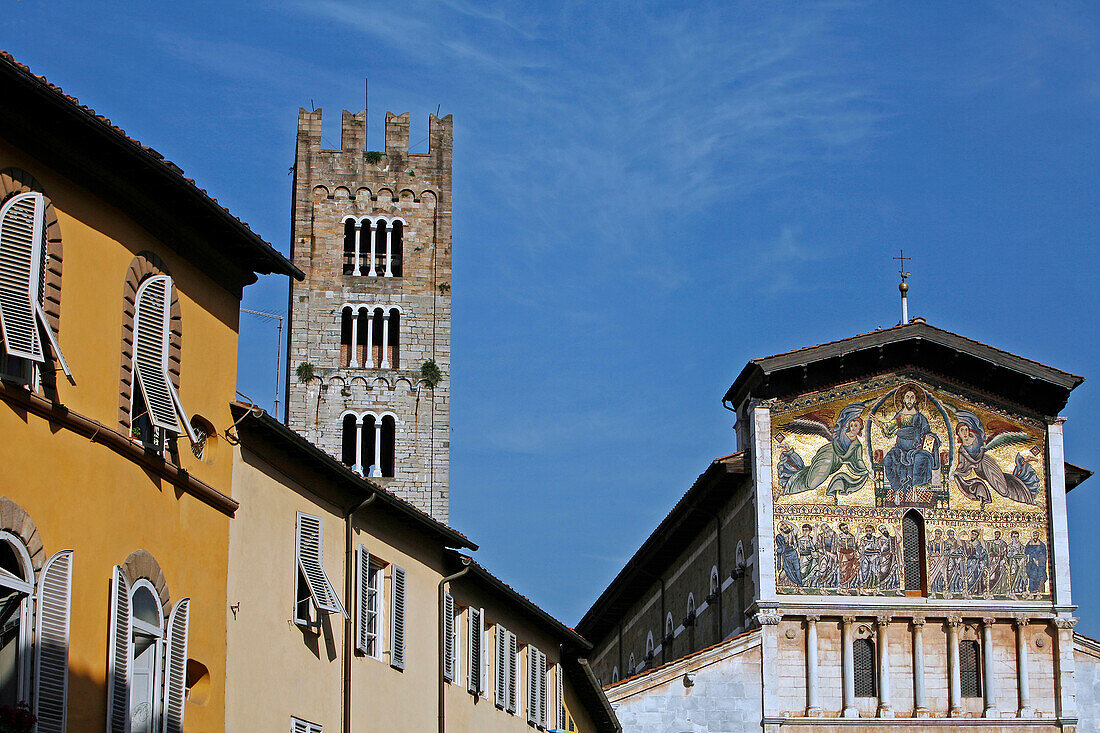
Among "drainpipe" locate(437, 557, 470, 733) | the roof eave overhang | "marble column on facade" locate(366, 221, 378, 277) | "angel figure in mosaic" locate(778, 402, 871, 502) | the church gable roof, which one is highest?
"marble column on facade" locate(366, 221, 378, 277)

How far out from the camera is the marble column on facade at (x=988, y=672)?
4038 centimetres

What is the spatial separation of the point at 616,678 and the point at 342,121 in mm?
24882

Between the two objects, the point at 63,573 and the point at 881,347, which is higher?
the point at 881,347

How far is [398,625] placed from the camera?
90.4 ft

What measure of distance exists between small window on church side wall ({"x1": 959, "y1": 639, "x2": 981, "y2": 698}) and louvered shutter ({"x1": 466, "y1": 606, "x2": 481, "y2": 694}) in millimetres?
14069

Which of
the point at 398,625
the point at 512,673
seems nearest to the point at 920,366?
the point at 512,673

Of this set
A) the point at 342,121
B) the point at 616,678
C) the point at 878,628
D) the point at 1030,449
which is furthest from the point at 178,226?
the point at 342,121

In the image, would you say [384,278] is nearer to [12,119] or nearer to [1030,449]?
[1030,449]

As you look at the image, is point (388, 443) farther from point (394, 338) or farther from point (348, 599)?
point (348, 599)

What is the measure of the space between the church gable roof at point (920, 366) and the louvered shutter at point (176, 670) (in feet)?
76.4

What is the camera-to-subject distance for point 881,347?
41.9 meters

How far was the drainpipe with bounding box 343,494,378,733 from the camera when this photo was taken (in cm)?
2484

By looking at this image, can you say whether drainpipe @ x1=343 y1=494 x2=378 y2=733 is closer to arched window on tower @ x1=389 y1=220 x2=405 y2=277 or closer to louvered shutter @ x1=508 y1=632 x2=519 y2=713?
louvered shutter @ x1=508 y1=632 x2=519 y2=713

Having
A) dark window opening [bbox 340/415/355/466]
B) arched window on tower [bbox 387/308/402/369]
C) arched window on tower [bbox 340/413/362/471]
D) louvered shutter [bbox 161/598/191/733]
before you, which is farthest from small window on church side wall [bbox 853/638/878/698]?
arched window on tower [bbox 387/308/402/369]
